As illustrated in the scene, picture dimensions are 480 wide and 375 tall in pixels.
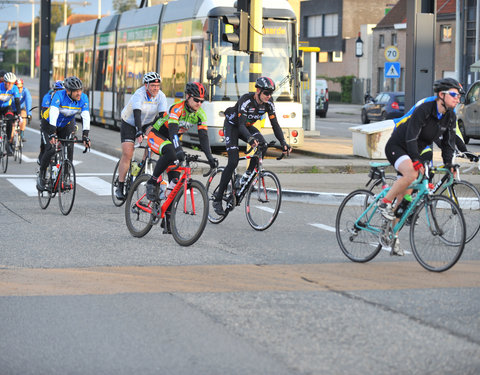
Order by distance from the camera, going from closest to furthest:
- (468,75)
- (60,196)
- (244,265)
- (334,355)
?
1. (334,355)
2. (244,265)
3. (60,196)
4. (468,75)

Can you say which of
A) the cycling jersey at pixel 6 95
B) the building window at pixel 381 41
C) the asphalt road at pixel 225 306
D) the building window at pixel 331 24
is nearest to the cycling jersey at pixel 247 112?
the asphalt road at pixel 225 306

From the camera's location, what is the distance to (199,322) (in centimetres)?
657

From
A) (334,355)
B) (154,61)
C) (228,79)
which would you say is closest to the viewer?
(334,355)

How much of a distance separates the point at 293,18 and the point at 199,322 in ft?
57.7

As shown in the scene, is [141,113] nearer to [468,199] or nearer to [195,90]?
[195,90]

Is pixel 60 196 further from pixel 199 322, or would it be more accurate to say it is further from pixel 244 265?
pixel 199 322

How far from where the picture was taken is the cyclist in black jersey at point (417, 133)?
343 inches

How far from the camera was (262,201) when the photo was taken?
11242 mm

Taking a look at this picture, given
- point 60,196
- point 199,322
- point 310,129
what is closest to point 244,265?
point 199,322

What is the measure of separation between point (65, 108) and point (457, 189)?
558 cm

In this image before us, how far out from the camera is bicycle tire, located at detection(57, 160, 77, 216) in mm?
12641

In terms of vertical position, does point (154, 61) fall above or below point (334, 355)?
above

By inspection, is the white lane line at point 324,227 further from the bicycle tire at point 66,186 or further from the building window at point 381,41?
the building window at point 381,41

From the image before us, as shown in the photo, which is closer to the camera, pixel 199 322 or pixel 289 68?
pixel 199 322
